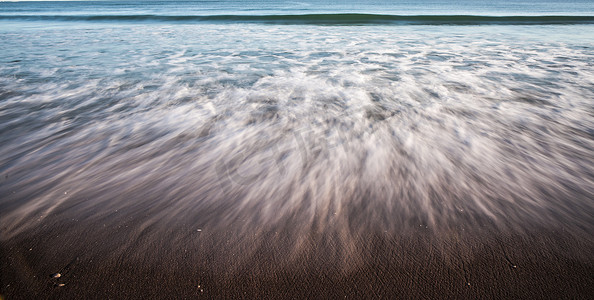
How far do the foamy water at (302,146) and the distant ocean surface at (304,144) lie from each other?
0.01 meters

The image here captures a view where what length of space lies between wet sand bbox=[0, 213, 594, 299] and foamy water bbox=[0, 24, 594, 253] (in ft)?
0.29

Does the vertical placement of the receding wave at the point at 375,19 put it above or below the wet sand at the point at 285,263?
above

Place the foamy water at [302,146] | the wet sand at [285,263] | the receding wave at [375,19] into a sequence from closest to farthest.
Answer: the wet sand at [285,263] → the foamy water at [302,146] → the receding wave at [375,19]

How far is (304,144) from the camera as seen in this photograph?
267 centimetres

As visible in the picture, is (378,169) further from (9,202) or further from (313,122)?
(9,202)

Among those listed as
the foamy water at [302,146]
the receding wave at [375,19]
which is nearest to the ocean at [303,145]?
the foamy water at [302,146]

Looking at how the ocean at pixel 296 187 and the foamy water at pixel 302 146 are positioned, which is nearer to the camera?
the ocean at pixel 296 187

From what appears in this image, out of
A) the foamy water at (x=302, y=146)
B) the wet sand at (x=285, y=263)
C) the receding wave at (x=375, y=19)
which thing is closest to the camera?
the wet sand at (x=285, y=263)

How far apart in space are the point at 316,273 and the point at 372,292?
8.9 inches

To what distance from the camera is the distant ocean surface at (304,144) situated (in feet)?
5.88

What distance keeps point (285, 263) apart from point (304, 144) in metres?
1.37

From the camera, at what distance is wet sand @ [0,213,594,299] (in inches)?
49.6

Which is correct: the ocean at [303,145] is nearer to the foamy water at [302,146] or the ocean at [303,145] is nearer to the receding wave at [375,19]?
the foamy water at [302,146]

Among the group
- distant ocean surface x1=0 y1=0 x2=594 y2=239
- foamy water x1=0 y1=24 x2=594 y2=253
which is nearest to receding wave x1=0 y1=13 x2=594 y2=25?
distant ocean surface x1=0 y1=0 x2=594 y2=239
